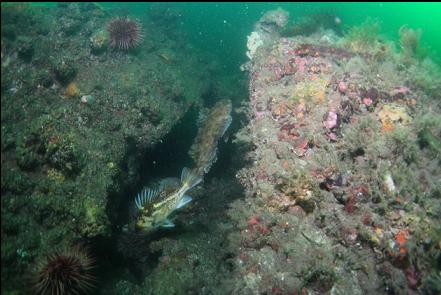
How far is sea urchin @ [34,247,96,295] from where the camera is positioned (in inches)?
163

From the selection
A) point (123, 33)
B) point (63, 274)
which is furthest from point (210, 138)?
point (123, 33)

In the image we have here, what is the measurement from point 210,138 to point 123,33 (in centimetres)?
593

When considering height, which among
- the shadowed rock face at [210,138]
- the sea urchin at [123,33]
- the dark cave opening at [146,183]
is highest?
the sea urchin at [123,33]

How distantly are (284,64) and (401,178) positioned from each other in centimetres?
512

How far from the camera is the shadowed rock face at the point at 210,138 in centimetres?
809

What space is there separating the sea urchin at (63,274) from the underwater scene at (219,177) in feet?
0.05

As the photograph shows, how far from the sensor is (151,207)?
590 cm

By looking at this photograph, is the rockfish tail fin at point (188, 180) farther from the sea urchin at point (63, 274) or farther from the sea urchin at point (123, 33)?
the sea urchin at point (123, 33)

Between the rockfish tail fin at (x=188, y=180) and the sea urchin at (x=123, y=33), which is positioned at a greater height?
the sea urchin at (x=123, y=33)

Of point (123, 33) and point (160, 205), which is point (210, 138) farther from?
point (123, 33)

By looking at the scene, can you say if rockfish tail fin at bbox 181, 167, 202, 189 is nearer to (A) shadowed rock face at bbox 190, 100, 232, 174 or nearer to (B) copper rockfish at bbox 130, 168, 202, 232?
(B) copper rockfish at bbox 130, 168, 202, 232

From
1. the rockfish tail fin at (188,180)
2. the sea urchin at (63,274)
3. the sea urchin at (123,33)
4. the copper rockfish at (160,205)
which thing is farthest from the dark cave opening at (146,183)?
the sea urchin at (123,33)

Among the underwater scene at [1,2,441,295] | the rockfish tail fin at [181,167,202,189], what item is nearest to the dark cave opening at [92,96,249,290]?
the underwater scene at [1,2,441,295]

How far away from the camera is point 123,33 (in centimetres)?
1141
